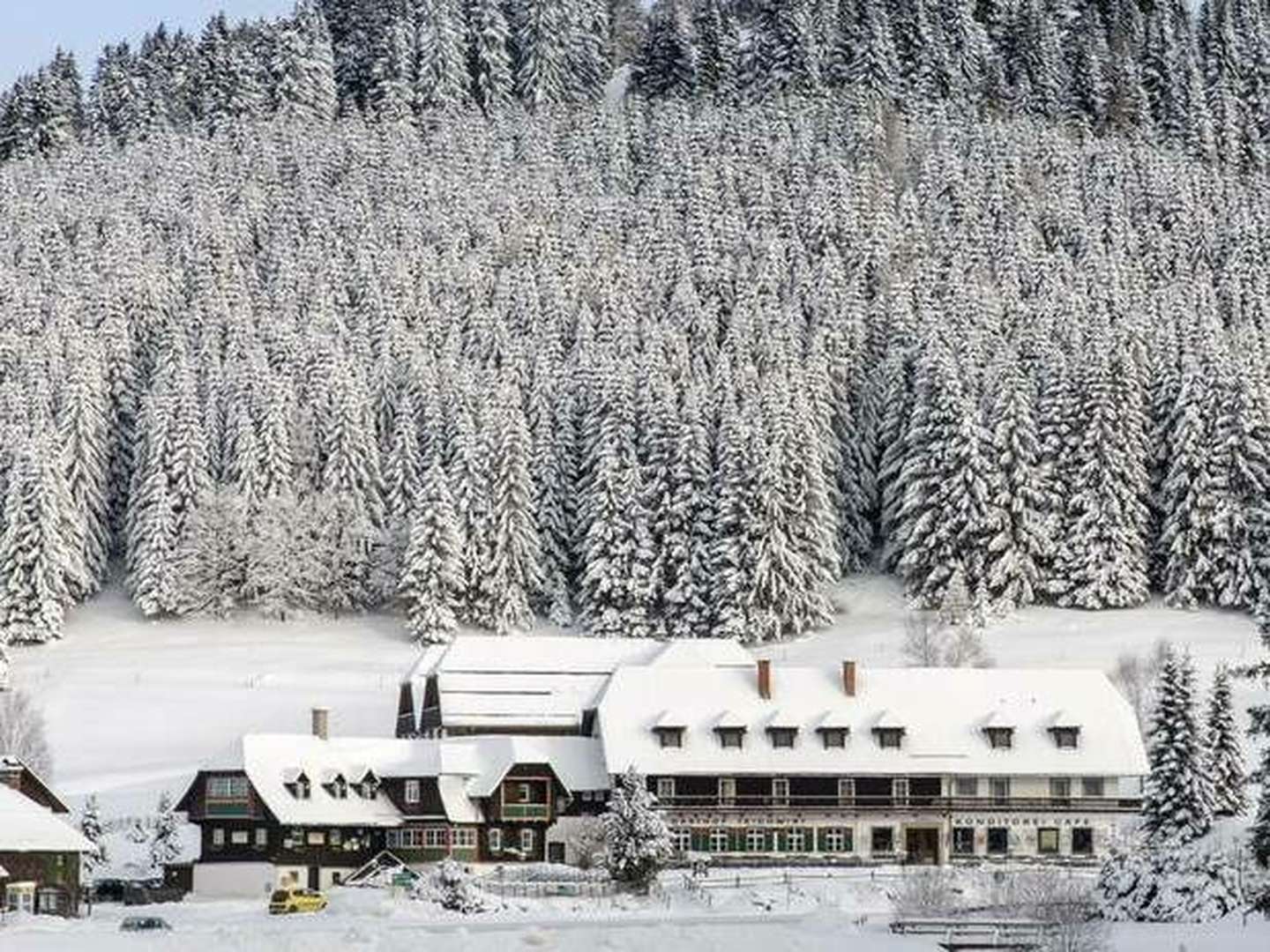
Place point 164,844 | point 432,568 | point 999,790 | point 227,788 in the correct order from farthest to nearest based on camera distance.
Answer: point 432,568 < point 999,790 < point 227,788 < point 164,844

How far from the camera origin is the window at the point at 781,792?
8444cm

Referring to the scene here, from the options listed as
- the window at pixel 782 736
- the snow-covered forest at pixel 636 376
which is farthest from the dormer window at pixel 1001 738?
the snow-covered forest at pixel 636 376

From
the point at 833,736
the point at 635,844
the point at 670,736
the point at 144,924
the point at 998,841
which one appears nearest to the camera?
the point at 144,924

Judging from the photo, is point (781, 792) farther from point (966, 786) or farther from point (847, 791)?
point (966, 786)

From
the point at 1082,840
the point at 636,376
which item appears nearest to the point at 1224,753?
the point at 1082,840

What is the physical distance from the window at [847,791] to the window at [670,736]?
526cm

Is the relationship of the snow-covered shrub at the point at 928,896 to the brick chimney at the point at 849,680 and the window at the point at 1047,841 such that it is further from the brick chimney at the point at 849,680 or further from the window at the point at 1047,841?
the brick chimney at the point at 849,680

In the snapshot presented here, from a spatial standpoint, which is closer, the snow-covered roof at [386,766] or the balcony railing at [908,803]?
the snow-covered roof at [386,766]

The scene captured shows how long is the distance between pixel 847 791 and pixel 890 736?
2.27 meters

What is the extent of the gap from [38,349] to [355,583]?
25196 millimetres

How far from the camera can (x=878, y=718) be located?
85.8 m

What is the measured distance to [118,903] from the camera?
7094 centimetres

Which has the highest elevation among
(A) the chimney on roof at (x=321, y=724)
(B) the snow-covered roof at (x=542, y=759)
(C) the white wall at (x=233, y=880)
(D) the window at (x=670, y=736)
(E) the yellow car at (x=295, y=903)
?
(A) the chimney on roof at (x=321, y=724)

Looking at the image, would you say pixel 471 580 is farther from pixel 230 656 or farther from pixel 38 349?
pixel 38 349
